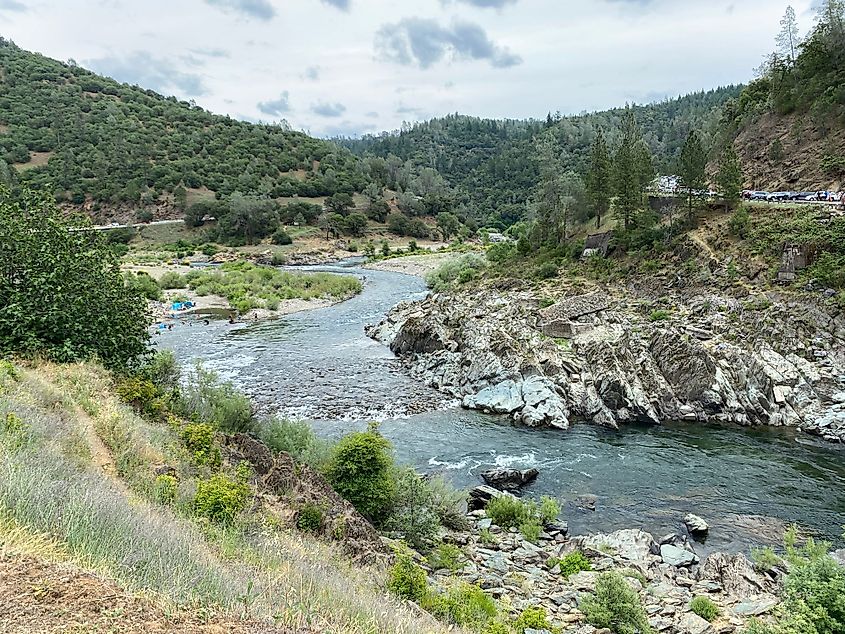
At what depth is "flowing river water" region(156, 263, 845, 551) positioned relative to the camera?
17.5 metres

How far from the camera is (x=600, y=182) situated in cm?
4856

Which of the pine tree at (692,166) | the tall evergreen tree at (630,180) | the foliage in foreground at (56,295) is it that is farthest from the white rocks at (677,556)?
the tall evergreen tree at (630,180)

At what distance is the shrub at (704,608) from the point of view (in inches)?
457

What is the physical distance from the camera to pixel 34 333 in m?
15.1

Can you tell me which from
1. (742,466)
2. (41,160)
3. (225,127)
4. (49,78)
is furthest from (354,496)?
(49,78)

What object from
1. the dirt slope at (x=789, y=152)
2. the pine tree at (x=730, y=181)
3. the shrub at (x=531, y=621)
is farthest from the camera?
the dirt slope at (x=789, y=152)

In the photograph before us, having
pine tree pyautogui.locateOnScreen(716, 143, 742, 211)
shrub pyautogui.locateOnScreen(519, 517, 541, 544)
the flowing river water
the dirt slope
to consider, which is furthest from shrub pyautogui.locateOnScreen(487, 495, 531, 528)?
the dirt slope

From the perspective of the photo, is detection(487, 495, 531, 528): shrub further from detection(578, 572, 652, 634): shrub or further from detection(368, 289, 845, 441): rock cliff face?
detection(368, 289, 845, 441): rock cliff face

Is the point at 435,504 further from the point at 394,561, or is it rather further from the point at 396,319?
the point at 396,319

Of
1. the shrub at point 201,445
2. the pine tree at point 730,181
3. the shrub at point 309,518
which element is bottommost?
the shrub at point 309,518

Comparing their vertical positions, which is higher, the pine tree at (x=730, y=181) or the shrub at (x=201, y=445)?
the pine tree at (x=730, y=181)

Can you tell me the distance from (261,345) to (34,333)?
2397 centimetres

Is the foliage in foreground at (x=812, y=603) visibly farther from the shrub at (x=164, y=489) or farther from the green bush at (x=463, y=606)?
the shrub at (x=164, y=489)

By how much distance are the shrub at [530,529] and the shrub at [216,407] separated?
354 inches
